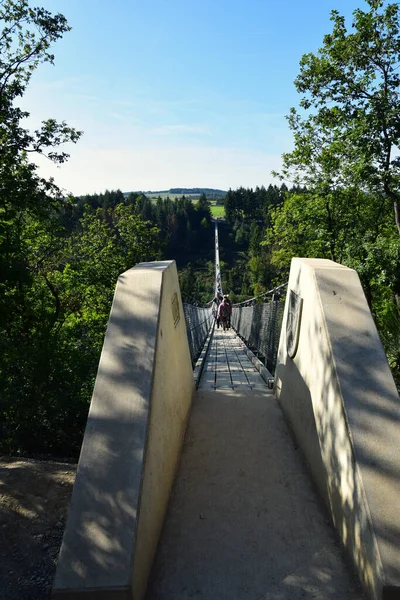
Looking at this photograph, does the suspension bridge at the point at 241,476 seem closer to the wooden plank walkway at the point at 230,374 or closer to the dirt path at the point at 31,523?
the dirt path at the point at 31,523

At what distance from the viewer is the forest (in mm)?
5137

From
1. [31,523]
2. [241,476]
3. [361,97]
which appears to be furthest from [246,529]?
[361,97]

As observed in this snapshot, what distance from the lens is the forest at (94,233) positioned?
5.14 meters

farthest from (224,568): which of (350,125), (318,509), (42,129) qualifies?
(350,125)

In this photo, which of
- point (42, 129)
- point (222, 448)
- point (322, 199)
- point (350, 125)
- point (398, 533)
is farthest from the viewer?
point (322, 199)

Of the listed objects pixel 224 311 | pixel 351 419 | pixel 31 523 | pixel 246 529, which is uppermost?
pixel 351 419

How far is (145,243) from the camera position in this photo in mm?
19328

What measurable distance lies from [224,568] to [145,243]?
58.8 ft

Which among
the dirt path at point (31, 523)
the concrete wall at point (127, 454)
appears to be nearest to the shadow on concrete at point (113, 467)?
the concrete wall at point (127, 454)

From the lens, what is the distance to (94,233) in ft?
59.8

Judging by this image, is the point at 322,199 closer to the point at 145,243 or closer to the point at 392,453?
the point at 145,243

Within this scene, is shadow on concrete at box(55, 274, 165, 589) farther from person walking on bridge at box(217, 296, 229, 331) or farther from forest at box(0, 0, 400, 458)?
person walking on bridge at box(217, 296, 229, 331)

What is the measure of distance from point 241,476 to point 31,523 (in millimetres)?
1430

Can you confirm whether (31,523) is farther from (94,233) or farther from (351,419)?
(94,233)
